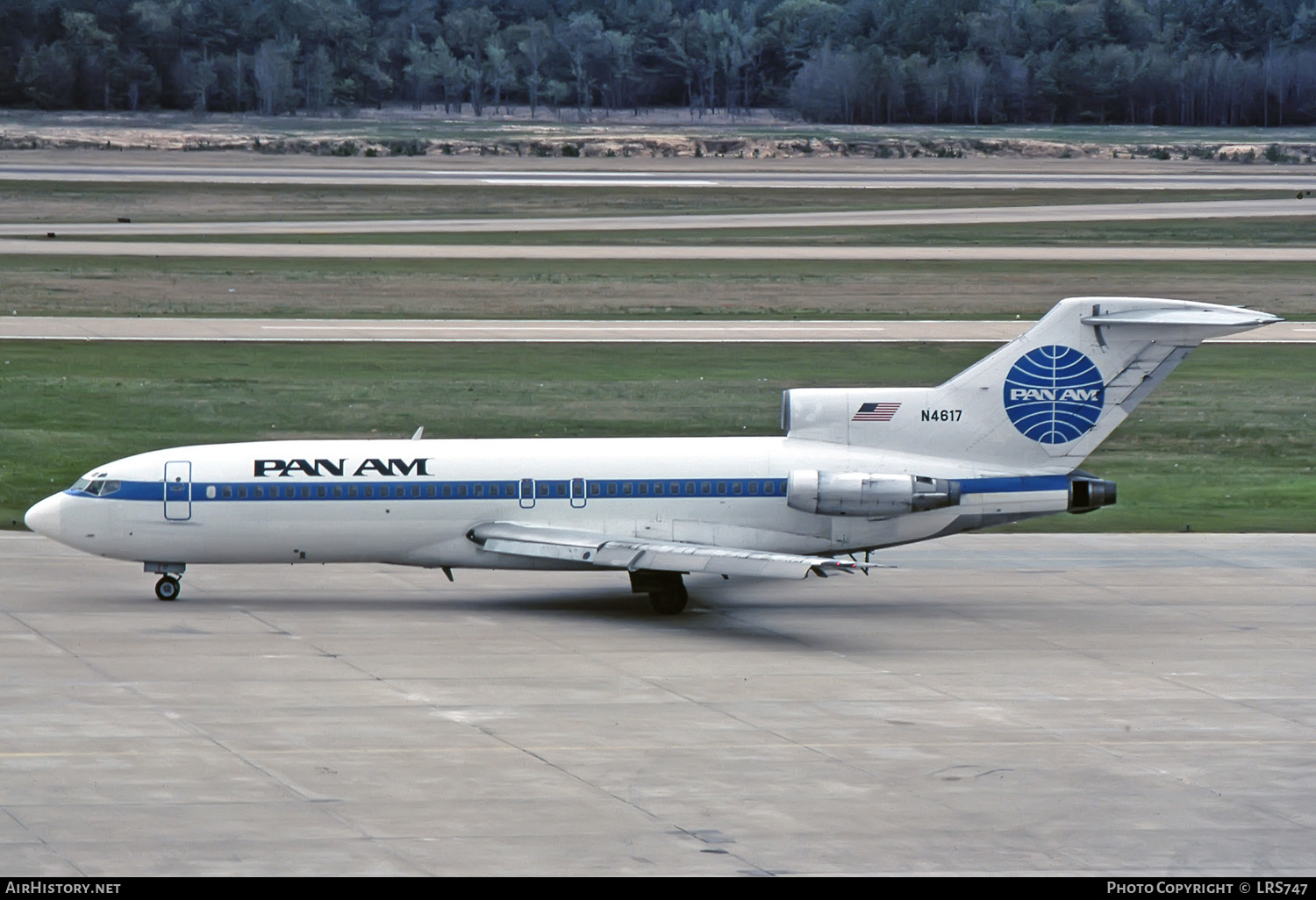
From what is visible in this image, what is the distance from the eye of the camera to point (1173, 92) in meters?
186

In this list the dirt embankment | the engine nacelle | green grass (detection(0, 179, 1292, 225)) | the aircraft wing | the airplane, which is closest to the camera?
the aircraft wing

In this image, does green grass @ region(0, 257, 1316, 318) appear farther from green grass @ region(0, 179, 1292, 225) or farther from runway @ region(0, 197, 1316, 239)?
green grass @ region(0, 179, 1292, 225)

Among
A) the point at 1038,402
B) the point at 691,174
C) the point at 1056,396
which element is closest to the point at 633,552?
the point at 1038,402

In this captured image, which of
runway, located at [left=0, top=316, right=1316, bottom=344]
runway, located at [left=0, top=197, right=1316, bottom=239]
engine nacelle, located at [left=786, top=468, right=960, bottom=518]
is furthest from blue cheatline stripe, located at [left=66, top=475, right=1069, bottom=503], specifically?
runway, located at [left=0, top=197, right=1316, bottom=239]

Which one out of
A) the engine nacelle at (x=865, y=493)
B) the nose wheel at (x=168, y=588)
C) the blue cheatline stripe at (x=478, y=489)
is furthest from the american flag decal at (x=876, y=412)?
the nose wheel at (x=168, y=588)

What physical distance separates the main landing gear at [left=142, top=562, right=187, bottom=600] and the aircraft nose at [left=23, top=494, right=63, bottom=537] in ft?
5.65

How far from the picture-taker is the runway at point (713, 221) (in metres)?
98.1

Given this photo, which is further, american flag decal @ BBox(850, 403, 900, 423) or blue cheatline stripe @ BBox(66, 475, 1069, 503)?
american flag decal @ BBox(850, 403, 900, 423)

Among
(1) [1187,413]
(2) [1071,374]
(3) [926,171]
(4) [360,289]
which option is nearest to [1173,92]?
(3) [926,171]

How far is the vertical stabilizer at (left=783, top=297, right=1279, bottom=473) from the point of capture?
32.7 metres

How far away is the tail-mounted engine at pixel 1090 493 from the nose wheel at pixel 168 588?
15.8 meters

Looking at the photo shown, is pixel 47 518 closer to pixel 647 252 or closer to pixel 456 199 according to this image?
pixel 647 252

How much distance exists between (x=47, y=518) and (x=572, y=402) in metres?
23.8

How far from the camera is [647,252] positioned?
92000 mm
